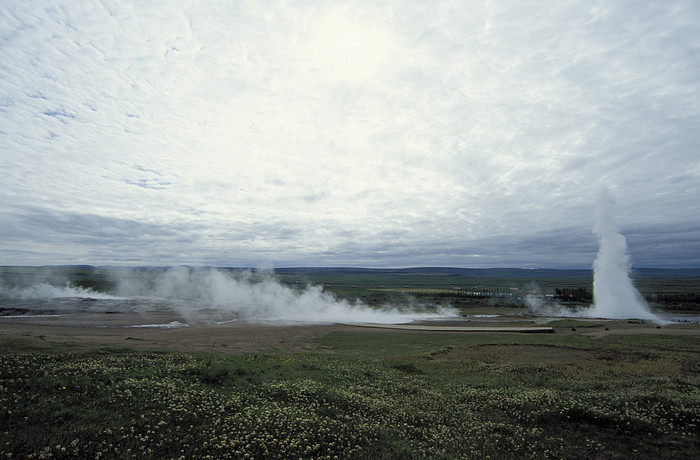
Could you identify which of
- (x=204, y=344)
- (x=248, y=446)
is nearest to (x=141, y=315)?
(x=204, y=344)

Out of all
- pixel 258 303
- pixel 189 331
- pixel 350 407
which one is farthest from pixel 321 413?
pixel 258 303

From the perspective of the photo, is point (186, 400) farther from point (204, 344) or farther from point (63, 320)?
point (63, 320)

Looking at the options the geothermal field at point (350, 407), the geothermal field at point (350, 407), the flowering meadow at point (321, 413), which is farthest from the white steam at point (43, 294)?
the flowering meadow at point (321, 413)

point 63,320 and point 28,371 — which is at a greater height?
point 28,371

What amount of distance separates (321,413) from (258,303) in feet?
288

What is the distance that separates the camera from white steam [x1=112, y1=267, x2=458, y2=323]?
2931 inches

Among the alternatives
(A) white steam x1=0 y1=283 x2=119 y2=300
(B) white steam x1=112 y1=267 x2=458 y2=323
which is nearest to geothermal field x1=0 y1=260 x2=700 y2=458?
(B) white steam x1=112 y1=267 x2=458 y2=323

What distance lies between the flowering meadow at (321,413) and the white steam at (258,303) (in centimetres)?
4885

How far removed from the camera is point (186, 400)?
501 inches

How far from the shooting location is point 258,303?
9619 cm

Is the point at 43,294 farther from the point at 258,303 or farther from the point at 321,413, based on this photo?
the point at 321,413

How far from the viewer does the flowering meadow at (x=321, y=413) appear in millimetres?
9688

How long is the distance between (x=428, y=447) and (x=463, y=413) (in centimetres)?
435

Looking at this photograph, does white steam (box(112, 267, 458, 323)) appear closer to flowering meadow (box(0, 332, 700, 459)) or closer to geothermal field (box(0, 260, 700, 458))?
geothermal field (box(0, 260, 700, 458))
